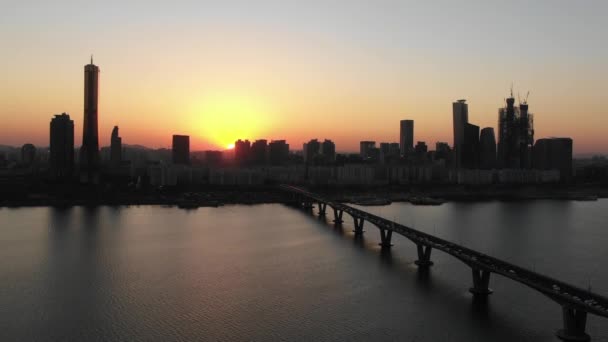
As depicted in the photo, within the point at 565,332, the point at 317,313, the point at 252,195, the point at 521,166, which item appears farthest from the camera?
the point at 521,166

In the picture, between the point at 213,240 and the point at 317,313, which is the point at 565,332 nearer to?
the point at 317,313


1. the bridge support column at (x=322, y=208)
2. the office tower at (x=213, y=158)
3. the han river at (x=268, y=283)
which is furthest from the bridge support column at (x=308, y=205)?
the office tower at (x=213, y=158)

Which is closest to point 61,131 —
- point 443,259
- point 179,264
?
point 179,264

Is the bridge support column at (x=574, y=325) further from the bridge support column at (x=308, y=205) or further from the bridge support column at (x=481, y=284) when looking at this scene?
the bridge support column at (x=308, y=205)

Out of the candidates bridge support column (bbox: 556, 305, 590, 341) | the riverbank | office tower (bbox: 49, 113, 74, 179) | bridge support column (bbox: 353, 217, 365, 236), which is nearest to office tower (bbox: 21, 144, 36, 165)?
office tower (bbox: 49, 113, 74, 179)

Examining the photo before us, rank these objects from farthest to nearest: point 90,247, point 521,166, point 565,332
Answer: point 521,166
point 90,247
point 565,332
